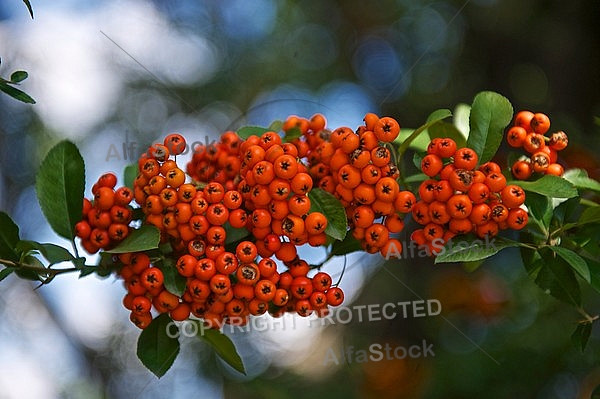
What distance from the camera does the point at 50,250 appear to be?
1.11 m

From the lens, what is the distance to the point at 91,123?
3.25 m

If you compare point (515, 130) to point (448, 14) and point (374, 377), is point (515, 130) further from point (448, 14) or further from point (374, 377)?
point (448, 14)

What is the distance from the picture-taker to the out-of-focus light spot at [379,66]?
3447 millimetres

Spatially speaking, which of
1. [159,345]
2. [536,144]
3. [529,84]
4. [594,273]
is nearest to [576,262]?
[594,273]

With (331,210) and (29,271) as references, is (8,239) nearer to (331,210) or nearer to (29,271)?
(29,271)

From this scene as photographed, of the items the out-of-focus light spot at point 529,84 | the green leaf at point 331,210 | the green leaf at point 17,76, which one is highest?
the green leaf at point 17,76

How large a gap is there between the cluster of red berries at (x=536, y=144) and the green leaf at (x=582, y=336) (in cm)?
28

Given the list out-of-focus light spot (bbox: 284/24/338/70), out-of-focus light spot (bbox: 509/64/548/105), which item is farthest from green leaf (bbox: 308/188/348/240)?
out-of-focus light spot (bbox: 284/24/338/70)

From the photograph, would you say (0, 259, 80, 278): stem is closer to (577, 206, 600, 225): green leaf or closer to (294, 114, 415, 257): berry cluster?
(294, 114, 415, 257): berry cluster

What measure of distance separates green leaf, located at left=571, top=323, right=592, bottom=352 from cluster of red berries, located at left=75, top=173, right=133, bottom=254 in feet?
2.64

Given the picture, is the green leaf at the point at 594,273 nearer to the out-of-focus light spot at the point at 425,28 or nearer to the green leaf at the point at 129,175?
the green leaf at the point at 129,175

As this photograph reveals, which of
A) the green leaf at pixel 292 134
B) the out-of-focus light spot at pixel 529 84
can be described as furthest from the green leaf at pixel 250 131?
the out-of-focus light spot at pixel 529 84

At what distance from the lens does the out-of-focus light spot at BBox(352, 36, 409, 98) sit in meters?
3.45

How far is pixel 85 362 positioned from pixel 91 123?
1.15 metres
